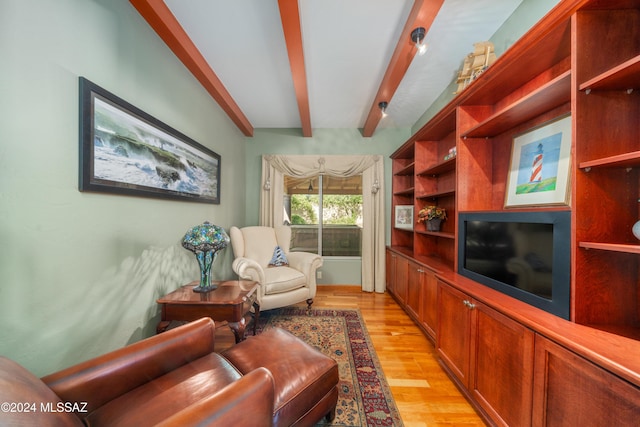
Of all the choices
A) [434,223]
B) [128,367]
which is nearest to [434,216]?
[434,223]

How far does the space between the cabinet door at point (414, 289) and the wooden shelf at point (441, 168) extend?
100 cm

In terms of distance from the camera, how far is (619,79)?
894mm

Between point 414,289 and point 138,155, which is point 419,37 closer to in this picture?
point 138,155

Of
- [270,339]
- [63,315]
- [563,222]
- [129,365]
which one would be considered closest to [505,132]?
[563,222]

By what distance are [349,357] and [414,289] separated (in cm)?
99

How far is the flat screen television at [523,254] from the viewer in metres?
1.03

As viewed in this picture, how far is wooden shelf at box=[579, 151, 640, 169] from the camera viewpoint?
80cm

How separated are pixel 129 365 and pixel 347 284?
2.98m

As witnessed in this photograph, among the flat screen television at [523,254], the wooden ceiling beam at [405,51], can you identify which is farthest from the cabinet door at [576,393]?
the wooden ceiling beam at [405,51]

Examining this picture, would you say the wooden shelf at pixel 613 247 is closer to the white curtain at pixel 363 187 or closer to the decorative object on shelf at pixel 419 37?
the decorative object on shelf at pixel 419 37

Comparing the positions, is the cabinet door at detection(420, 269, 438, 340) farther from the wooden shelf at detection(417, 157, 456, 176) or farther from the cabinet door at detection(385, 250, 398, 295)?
the wooden shelf at detection(417, 157, 456, 176)

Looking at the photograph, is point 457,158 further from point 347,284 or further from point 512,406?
point 347,284

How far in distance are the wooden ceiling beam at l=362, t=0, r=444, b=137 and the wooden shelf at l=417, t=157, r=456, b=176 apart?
2.89 feet

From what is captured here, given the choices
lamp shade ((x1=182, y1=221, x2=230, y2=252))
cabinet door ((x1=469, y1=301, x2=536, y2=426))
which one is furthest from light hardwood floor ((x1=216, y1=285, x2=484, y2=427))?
lamp shade ((x1=182, y1=221, x2=230, y2=252))
